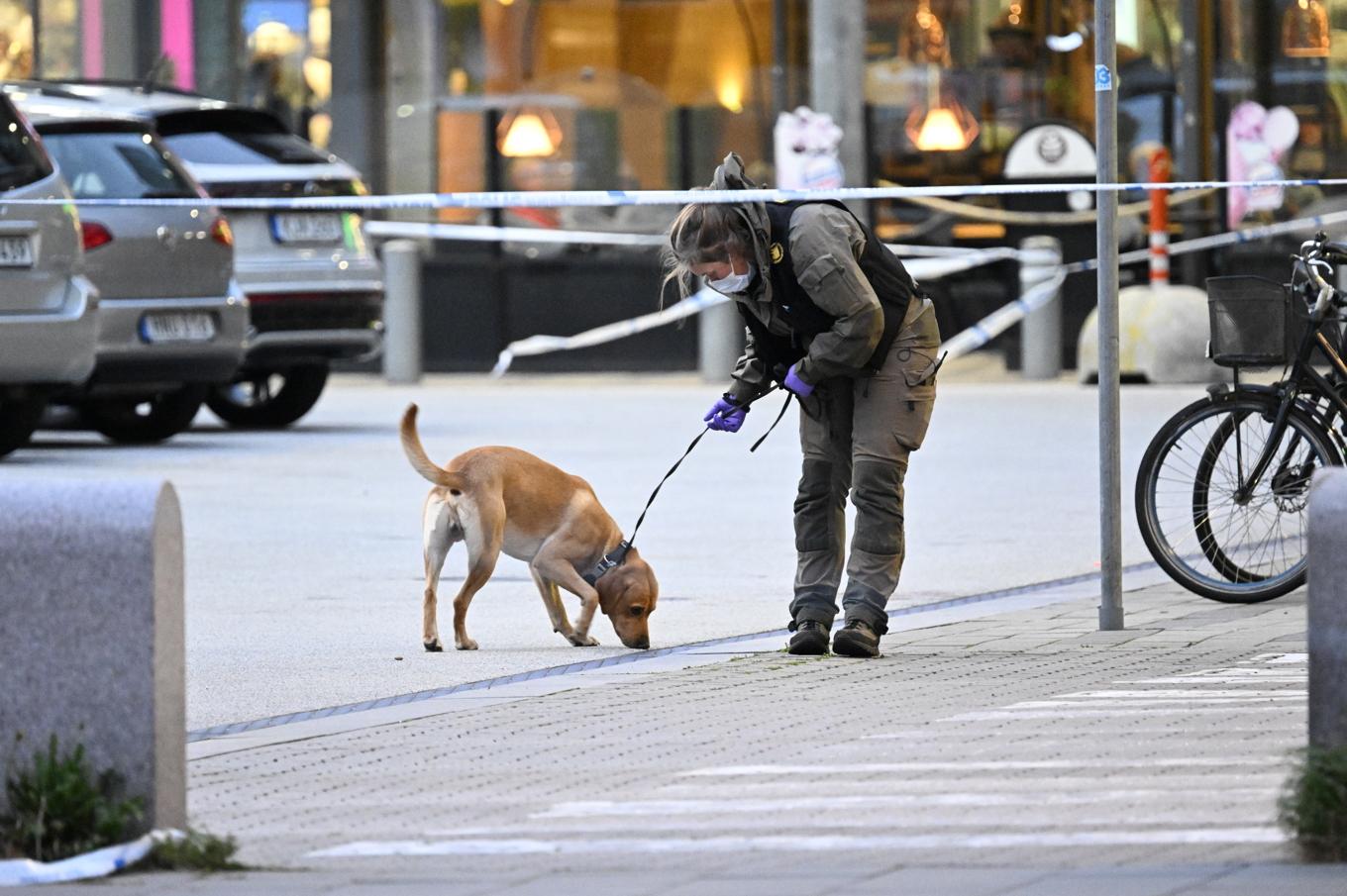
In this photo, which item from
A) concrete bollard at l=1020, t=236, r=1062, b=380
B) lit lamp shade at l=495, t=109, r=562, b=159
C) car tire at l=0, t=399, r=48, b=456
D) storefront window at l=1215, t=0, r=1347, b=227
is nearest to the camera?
car tire at l=0, t=399, r=48, b=456

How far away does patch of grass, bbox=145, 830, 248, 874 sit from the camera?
4836 mm

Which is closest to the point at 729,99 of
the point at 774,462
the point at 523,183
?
the point at 523,183

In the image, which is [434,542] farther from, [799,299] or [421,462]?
[799,299]

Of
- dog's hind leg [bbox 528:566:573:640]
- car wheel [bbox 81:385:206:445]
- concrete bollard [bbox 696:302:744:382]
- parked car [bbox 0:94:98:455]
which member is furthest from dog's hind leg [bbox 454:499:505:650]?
concrete bollard [bbox 696:302:744:382]

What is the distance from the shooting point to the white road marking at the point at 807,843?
491cm

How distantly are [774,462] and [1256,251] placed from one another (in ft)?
25.9

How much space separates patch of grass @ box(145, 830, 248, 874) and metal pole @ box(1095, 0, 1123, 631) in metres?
3.64

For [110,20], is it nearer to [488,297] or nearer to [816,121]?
[488,297]

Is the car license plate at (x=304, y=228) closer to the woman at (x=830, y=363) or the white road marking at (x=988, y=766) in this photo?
the woman at (x=830, y=363)

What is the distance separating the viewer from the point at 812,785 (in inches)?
218

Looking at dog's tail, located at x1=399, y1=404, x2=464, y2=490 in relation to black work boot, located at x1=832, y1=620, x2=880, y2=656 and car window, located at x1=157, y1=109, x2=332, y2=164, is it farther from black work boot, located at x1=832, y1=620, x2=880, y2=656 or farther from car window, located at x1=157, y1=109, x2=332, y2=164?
car window, located at x1=157, y1=109, x2=332, y2=164

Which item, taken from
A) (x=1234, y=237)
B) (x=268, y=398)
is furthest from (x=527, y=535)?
(x=1234, y=237)

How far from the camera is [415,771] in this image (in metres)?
5.82

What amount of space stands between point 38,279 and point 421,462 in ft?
19.6
